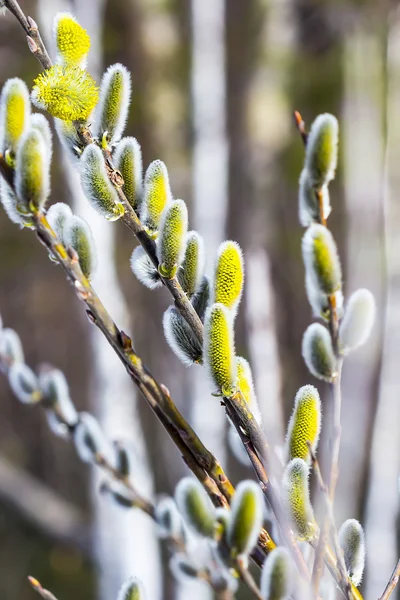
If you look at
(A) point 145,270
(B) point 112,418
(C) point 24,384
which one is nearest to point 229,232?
(B) point 112,418

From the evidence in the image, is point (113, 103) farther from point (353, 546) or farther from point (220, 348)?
point (353, 546)

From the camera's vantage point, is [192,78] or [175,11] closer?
[192,78]

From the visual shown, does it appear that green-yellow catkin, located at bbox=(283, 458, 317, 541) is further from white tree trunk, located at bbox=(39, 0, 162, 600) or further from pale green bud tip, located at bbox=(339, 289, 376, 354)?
white tree trunk, located at bbox=(39, 0, 162, 600)

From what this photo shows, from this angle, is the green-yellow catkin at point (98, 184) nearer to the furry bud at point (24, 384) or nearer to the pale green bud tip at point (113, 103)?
the pale green bud tip at point (113, 103)

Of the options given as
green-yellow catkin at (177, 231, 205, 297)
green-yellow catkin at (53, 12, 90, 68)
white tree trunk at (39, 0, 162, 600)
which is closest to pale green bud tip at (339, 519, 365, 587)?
green-yellow catkin at (177, 231, 205, 297)

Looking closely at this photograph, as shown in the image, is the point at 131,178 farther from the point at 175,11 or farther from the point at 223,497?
the point at 175,11

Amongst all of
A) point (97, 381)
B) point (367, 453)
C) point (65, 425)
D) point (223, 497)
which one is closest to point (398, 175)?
point (97, 381)
